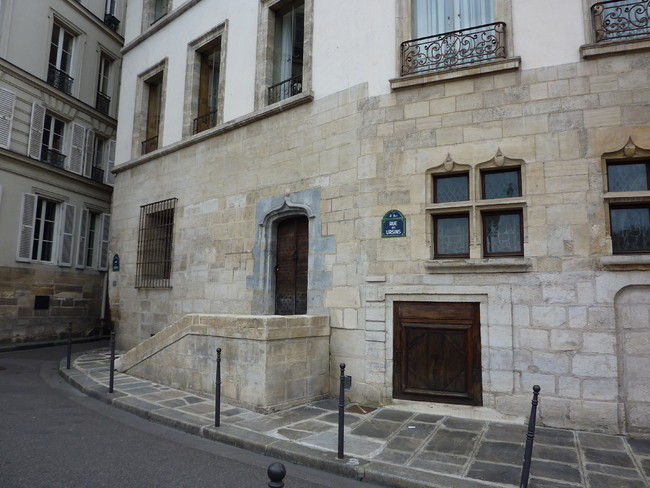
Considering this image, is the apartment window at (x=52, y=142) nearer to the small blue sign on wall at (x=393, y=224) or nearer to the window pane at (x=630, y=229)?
the small blue sign on wall at (x=393, y=224)

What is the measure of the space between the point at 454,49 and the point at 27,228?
41.8 feet

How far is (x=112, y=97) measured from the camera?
16875 millimetres

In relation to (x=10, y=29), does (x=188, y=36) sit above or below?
below

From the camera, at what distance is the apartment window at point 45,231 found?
1323cm

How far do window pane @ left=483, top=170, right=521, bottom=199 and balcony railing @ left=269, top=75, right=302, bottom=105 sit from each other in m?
4.25

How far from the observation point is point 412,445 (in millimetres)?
4809

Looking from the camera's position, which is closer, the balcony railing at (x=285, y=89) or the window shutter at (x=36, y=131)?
the balcony railing at (x=285, y=89)

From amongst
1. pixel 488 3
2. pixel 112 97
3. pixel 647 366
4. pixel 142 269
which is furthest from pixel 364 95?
pixel 112 97

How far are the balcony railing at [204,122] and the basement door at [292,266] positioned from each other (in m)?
3.80

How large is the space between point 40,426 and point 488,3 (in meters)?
8.41

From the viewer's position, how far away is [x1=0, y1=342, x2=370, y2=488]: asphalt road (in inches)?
156

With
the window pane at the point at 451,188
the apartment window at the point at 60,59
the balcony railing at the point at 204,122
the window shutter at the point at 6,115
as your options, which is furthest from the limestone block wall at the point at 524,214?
the apartment window at the point at 60,59

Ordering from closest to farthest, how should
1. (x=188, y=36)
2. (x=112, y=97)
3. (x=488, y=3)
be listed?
(x=488, y=3)
(x=188, y=36)
(x=112, y=97)

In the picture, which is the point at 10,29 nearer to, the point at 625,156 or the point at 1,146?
the point at 1,146
